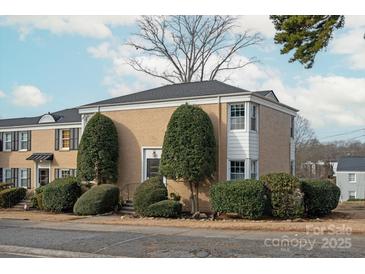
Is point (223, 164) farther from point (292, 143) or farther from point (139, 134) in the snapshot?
point (292, 143)

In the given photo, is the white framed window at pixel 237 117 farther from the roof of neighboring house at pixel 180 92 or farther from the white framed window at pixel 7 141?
the white framed window at pixel 7 141

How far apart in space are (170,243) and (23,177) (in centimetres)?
2346

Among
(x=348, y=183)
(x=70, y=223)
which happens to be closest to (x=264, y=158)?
(x=70, y=223)

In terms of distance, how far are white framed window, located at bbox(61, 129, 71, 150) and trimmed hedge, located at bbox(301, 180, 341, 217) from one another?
17233 mm

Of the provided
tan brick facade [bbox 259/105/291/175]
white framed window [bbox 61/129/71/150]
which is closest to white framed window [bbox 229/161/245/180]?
tan brick facade [bbox 259/105/291/175]

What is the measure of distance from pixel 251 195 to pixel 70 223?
7.24m

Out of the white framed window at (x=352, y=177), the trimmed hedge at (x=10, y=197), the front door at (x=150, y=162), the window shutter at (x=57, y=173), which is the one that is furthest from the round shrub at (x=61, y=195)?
the white framed window at (x=352, y=177)

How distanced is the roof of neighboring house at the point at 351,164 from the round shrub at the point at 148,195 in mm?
42973

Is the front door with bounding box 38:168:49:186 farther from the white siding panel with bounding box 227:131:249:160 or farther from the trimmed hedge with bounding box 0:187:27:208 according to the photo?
the white siding panel with bounding box 227:131:249:160

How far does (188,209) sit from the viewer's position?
21328 mm

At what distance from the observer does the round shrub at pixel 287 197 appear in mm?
17703

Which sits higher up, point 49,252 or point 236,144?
point 236,144

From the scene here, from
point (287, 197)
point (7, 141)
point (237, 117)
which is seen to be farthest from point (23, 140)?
point (287, 197)

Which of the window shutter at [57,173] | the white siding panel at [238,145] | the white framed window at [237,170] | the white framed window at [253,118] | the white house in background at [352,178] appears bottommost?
the white house in background at [352,178]
